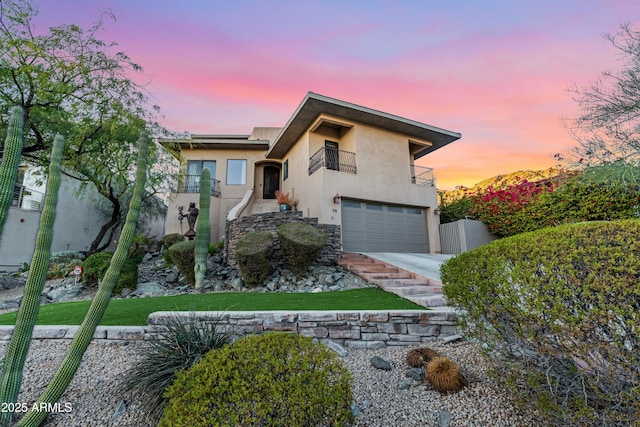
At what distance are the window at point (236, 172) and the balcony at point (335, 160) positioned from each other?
5.46 m

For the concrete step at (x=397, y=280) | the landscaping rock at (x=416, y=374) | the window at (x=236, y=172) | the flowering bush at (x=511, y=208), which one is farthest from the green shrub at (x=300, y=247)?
the window at (x=236, y=172)

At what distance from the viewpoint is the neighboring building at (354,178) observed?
1148 cm

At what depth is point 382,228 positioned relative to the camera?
12.2m

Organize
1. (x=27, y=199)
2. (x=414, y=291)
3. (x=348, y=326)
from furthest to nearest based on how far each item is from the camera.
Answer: (x=27, y=199), (x=414, y=291), (x=348, y=326)

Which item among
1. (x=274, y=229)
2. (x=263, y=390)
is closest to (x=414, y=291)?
(x=263, y=390)

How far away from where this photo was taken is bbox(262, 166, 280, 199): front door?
17.1m

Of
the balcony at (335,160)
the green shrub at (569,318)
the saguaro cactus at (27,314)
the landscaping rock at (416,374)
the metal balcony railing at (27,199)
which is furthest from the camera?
the metal balcony railing at (27,199)

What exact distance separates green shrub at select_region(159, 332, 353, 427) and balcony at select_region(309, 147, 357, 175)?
10230 millimetres

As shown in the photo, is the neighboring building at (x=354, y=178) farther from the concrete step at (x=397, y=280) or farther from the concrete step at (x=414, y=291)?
the concrete step at (x=414, y=291)

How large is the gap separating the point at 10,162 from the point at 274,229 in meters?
7.28

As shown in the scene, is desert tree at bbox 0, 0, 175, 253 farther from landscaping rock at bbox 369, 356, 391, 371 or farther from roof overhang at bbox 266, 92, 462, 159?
landscaping rock at bbox 369, 356, 391, 371

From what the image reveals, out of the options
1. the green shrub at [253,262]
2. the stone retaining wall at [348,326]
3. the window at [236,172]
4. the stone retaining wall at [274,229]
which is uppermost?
the window at [236,172]

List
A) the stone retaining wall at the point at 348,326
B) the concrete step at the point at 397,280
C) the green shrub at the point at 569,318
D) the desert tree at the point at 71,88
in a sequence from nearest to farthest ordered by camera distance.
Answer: the green shrub at the point at 569,318 < the stone retaining wall at the point at 348,326 < the concrete step at the point at 397,280 < the desert tree at the point at 71,88

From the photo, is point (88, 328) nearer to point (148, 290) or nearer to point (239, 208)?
point (148, 290)
